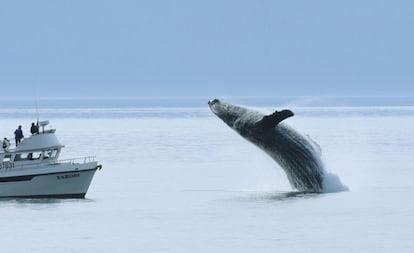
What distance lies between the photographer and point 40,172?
36.8 metres

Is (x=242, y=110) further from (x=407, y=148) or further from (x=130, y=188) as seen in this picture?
(x=407, y=148)

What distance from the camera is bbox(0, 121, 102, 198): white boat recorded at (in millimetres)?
36781

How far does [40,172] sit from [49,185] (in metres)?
0.57

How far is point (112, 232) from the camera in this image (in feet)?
96.8

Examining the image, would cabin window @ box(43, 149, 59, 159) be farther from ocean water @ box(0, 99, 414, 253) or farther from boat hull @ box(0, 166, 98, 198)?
ocean water @ box(0, 99, 414, 253)

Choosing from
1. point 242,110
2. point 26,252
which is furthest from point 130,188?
point 26,252

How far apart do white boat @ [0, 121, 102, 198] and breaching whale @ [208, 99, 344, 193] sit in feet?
18.1

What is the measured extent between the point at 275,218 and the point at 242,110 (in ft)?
13.9

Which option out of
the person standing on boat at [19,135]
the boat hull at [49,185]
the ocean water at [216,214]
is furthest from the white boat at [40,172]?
the ocean water at [216,214]

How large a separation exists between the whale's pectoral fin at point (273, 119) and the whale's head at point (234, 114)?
0.56 m

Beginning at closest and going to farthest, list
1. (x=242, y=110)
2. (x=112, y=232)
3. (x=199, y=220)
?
(x=112, y=232), (x=199, y=220), (x=242, y=110)

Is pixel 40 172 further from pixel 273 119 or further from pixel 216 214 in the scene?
pixel 273 119

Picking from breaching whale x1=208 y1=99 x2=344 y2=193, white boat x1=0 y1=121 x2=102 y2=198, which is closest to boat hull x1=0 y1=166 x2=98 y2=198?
white boat x1=0 y1=121 x2=102 y2=198

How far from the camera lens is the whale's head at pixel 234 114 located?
33.9 m
